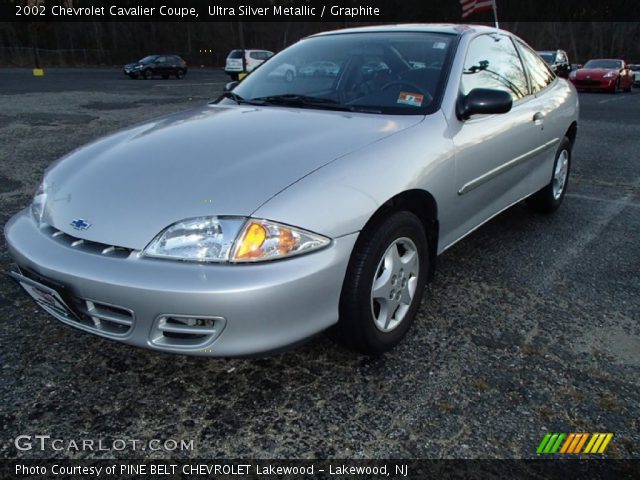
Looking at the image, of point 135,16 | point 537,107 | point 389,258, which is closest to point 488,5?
point 537,107

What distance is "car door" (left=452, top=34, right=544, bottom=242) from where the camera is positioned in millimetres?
2835

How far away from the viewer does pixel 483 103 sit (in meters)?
2.68

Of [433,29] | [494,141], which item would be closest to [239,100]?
[433,29]

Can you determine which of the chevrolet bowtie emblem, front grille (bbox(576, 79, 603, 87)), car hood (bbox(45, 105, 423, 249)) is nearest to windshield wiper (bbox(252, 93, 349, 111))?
car hood (bbox(45, 105, 423, 249))

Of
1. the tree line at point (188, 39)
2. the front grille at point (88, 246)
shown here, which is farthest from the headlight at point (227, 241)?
the tree line at point (188, 39)

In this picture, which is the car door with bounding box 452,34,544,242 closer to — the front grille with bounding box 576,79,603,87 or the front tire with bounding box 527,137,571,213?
the front tire with bounding box 527,137,571,213

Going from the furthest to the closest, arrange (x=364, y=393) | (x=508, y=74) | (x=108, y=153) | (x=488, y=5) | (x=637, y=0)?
(x=637, y=0) < (x=488, y=5) < (x=508, y=74) < (x=108, y=153) < (x=364, y=393)

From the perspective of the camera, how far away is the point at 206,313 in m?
1.79

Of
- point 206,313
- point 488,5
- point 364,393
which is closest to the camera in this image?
point 206,313

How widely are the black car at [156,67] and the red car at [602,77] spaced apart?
20.1 metres

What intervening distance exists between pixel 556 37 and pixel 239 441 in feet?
186

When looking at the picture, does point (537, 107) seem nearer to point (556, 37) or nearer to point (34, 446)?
point (34, 446)

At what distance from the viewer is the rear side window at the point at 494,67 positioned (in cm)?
304

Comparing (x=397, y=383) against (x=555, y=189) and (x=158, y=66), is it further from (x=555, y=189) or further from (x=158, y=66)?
(x=158, y=66)
